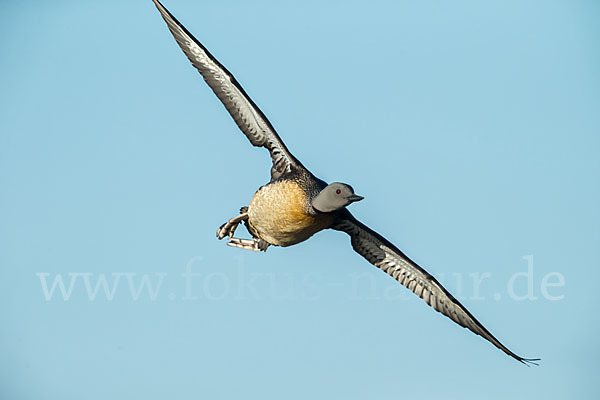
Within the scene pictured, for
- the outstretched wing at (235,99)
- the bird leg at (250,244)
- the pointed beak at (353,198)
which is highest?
the outstretched wing at (235,99)

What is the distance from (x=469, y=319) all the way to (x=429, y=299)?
1.13 m

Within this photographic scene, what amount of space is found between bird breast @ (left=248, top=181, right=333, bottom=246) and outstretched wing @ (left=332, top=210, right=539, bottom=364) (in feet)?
5.43

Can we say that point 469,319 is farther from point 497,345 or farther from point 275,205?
point 275,205

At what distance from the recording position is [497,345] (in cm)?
2169

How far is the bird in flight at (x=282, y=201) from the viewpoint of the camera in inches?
792

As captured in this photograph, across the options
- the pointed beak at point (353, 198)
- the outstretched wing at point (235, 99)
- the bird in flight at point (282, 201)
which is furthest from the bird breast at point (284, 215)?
the pointed beak at point (353, 198)

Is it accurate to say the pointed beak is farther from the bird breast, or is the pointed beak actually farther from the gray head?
the bird breast

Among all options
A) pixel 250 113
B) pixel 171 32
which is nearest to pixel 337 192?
pixel 250 113

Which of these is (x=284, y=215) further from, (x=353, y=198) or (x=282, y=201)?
(x=353, y=198)

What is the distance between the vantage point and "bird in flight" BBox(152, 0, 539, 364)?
66.0 ft

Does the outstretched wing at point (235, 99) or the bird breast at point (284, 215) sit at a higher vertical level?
the outstretched wing at point (235, 99)

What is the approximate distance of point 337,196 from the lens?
64.1 ft

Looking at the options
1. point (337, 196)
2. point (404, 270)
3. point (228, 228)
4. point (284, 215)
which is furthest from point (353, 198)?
point (404, 270)

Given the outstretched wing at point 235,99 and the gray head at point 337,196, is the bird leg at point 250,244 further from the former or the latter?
the gray head at point 337,196
